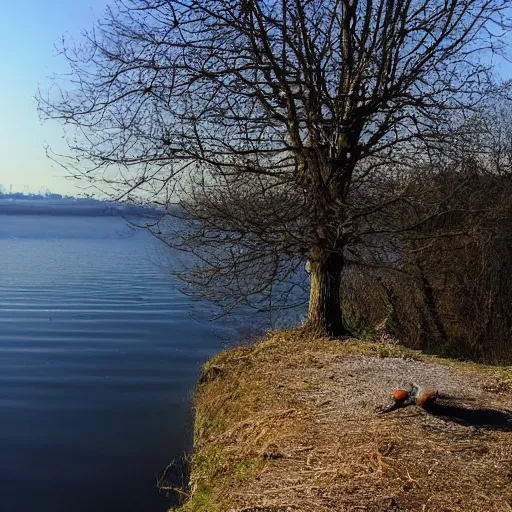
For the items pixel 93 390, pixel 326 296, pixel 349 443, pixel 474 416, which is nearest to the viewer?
pixel 349 443

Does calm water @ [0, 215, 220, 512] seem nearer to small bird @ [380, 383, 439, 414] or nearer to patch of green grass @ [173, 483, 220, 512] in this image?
patch of green grass @ [173, 483, 220, 512]

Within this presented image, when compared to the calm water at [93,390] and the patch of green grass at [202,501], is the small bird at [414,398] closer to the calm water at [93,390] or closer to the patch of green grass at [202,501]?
the patch of green grass at [202,501]

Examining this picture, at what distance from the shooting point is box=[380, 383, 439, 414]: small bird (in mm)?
6266

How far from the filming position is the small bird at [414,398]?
627cm

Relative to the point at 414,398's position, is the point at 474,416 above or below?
below

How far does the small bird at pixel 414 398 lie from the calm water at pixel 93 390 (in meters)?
4.11

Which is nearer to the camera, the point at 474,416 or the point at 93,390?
the point at 474,416

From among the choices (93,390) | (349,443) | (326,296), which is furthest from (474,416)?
(93,390)

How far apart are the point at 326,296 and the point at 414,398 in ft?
15.5

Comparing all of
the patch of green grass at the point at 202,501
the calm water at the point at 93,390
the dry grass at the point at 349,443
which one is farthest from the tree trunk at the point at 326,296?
the patch of green grass at the point at 202,501

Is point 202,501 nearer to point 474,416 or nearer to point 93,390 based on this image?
point 474,416

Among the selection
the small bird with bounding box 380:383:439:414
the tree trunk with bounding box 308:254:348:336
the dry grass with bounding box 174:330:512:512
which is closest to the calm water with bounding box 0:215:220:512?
the dry grass with bounding box 174:330:512:512

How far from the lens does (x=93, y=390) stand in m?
14.3

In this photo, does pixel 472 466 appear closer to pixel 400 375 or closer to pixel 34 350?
pixel 400 375
